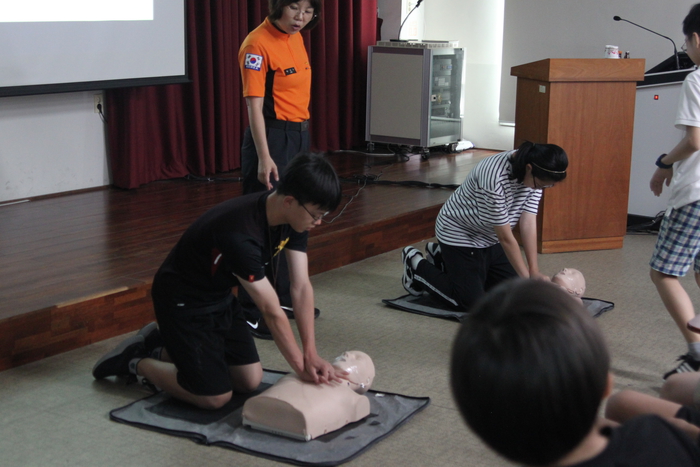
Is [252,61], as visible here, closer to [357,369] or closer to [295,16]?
[295,16]

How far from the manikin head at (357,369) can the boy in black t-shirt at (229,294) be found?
0.04 metres

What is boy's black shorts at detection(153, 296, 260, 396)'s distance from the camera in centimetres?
211

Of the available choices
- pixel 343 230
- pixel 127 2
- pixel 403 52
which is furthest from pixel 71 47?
pixel 403 52

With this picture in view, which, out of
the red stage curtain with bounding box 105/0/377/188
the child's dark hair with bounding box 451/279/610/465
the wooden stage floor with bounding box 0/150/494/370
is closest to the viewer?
the child's dark hair with bounding box 451/279/610/465

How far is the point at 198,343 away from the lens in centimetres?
211

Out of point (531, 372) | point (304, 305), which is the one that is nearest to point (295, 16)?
point (304, 305)

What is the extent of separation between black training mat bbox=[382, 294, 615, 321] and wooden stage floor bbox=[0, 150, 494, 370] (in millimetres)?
576

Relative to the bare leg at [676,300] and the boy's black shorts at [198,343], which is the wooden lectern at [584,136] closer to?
the bare leg at [676,300]

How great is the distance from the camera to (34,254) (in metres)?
3.16

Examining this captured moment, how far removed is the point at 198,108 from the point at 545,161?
2841mm

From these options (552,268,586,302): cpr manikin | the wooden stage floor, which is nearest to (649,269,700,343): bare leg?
(552,268,586,302): cpr manikin

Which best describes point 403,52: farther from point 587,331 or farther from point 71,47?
point 587,331

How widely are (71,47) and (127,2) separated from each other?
1.44 ft

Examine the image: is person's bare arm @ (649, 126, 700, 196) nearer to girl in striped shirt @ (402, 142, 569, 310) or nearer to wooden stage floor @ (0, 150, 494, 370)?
girl in striped shirt @ (402, 142, 569, 310)
